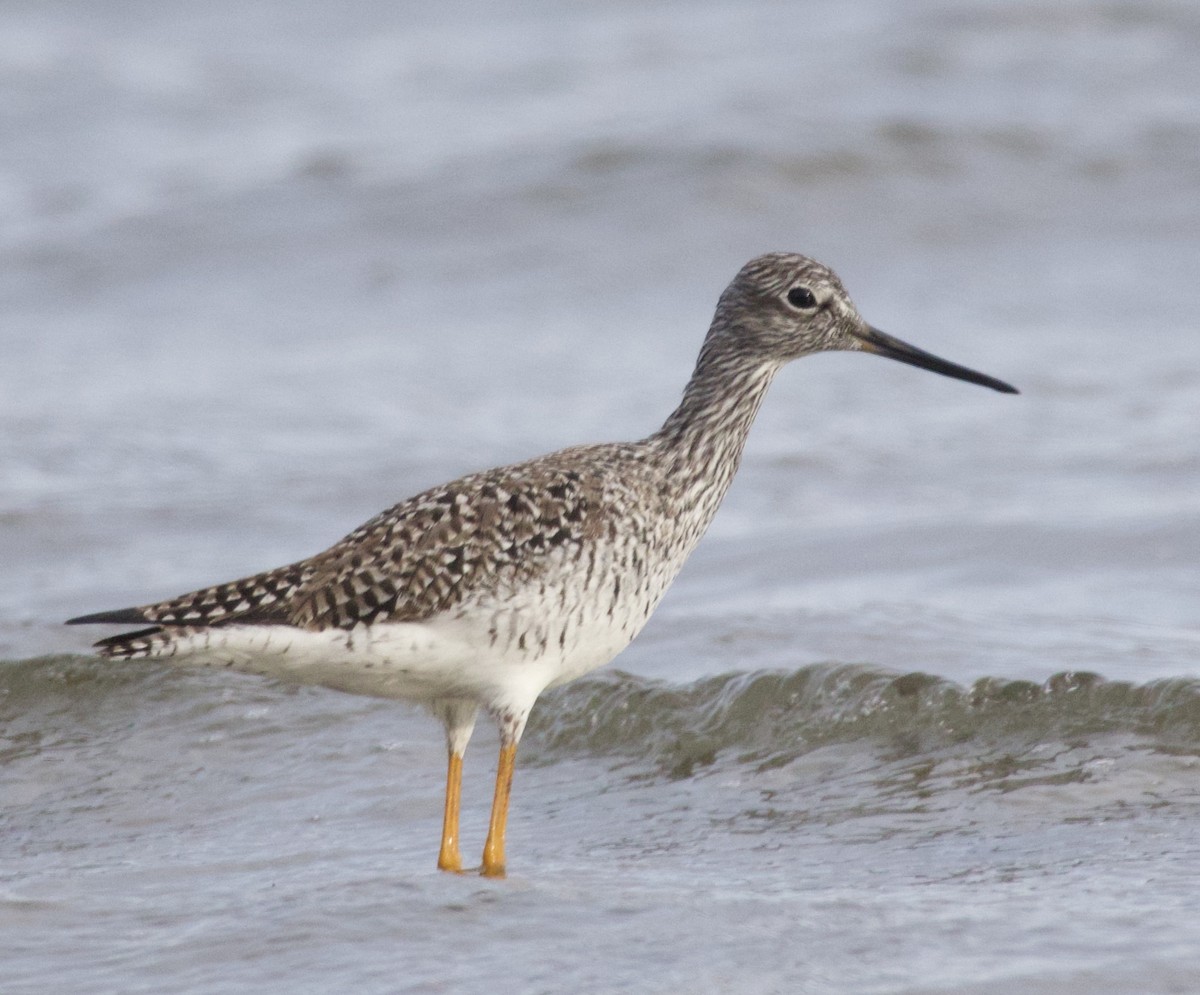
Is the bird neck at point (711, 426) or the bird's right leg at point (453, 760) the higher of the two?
the bird neck at point (711, 426)

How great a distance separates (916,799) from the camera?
8.39 m

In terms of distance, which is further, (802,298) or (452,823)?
(802,298)

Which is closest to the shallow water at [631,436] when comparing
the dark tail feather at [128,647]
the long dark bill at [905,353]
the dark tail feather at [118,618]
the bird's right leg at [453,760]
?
the bird's right leg at [453,760]

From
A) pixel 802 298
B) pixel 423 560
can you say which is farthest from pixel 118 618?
pixel 802 298

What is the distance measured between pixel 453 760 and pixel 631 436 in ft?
20.0

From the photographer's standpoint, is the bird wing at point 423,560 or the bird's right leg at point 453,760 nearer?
the bird wing at point 423,560

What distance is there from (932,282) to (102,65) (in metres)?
12.2

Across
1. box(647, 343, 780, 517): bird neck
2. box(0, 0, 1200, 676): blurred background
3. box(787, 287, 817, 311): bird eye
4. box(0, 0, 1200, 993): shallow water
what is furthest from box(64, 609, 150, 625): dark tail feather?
box(0, 0, 1200, 676): blurred background

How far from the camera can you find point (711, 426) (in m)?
8.34

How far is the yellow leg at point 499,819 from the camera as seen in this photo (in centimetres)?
767

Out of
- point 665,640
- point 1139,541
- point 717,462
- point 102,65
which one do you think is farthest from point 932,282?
point 102,65

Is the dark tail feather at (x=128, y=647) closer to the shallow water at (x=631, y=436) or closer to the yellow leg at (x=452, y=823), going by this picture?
the shallow water at (x=631, y=436)

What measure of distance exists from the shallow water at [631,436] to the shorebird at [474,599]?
789 millimetres

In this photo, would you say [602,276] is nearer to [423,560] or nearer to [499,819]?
[499,819]
